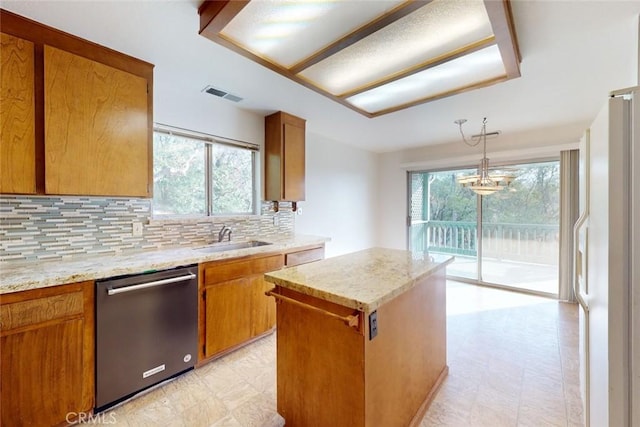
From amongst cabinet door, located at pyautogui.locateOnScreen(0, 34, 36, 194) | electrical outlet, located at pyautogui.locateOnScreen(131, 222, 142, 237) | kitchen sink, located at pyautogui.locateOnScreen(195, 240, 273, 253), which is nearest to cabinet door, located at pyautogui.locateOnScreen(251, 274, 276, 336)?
kitchen sink, located at pyautogui.locateOnScreen(195, 240, 273, 253)

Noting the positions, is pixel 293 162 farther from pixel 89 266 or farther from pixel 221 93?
pixel 89 266

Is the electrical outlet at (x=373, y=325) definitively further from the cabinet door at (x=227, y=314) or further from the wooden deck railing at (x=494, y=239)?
the wooden deck railing at (x=494, y=239)

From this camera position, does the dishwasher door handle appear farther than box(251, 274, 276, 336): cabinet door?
No

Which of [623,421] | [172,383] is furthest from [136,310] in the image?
[623,421]

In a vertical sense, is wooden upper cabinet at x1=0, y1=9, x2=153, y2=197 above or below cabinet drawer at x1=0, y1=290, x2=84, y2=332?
above

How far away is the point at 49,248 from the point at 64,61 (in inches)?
49.1

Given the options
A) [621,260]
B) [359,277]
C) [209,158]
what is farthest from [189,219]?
[621,260]

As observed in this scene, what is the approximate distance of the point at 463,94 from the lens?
2494 millimetres

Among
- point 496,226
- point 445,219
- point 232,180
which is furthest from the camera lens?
point 445,219

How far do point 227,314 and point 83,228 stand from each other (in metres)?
1.27

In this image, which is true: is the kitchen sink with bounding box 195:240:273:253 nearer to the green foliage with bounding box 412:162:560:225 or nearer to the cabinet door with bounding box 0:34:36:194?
the cabinet door with bounding box 0:34:36:194

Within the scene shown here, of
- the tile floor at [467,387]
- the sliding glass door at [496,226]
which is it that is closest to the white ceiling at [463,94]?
the sliding glass door at [496,226]

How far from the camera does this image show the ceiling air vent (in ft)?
7.99

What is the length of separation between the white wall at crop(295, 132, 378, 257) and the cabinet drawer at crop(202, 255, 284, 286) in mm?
1158
